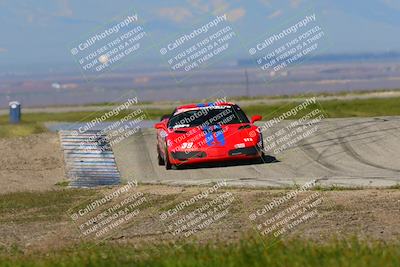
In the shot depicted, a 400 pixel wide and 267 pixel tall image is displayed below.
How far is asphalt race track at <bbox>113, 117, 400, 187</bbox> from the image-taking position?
67.0 feet

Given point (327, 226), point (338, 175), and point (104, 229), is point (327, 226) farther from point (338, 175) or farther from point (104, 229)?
point (338, 175)

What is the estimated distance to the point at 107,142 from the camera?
28.5 m

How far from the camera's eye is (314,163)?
23953 millimetres

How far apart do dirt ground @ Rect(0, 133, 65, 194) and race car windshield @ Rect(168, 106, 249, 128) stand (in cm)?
323

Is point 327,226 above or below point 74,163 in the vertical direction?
below

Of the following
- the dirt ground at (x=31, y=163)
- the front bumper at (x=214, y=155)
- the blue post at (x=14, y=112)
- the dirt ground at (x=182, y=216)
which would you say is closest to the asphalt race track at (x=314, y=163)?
the front bumper at (x=214, y=155)

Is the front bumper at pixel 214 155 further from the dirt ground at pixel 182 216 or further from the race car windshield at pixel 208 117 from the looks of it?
the dirt ground at pixel 182 216

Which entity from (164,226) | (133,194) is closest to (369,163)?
(133,194)

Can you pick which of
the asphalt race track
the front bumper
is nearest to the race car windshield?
the front bumper

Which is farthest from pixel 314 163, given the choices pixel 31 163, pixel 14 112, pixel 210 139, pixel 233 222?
pixel 14 112

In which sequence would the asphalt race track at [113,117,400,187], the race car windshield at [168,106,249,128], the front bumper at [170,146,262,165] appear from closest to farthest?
the asphalt race track at [113,117,400,187]
the front bumper at [170,146,262,165]
the race car windshield at [168,106,249,128]

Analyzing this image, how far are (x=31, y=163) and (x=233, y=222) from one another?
1367 cm

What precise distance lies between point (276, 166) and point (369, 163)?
7.00ft

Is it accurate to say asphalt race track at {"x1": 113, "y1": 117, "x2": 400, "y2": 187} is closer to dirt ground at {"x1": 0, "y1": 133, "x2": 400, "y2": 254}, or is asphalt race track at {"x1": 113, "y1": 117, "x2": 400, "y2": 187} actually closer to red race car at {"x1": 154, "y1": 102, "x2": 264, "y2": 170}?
red race car at {"x1": 154, "y1": 102, "x2": 264, "y2": 170}
